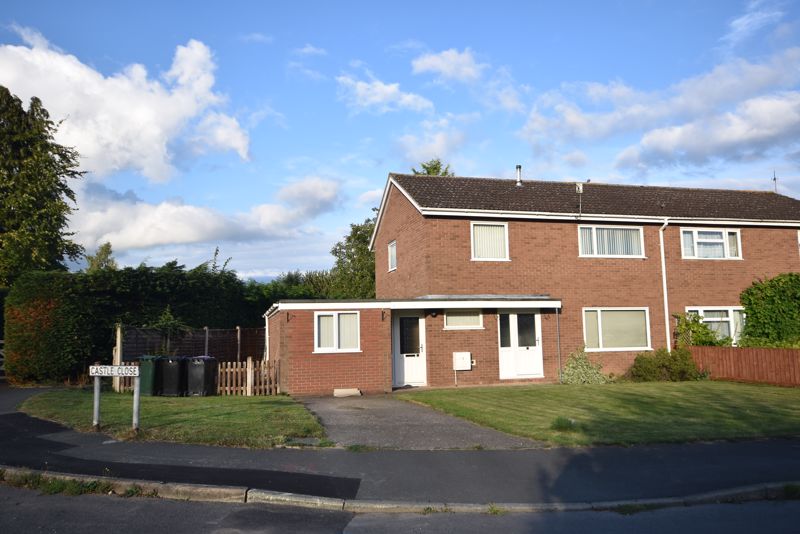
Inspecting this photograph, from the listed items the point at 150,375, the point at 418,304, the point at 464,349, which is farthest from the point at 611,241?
the point at 150,375

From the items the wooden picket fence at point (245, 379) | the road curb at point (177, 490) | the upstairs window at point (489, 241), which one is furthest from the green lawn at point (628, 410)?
the road curb at point (177, 490)

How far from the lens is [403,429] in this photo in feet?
39.4

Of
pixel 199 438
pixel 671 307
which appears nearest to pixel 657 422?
pixel 199 438

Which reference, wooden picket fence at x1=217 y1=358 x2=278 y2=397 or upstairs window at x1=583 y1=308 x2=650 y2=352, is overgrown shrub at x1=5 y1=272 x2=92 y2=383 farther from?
upstairs window at x1=583 y1=308 x2=650 y2=352

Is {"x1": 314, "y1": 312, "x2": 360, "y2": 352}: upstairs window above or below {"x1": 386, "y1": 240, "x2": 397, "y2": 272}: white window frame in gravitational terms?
below

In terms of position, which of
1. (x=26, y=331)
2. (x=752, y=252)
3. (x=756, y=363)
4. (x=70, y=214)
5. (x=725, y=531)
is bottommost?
(x=725, y=531)

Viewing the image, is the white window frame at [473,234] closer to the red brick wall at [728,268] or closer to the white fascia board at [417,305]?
the white fascia board at [417,305]

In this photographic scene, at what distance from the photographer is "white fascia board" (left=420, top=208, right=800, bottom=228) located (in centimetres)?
2120

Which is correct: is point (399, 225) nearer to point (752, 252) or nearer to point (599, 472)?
point (752, 252)

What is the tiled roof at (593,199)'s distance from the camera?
22.4 meters

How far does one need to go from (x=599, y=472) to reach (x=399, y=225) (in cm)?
1607

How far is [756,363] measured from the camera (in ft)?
65.9

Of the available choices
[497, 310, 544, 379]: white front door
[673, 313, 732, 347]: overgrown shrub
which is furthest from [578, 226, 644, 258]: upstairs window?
[497, 310, 544, 379]: white front door

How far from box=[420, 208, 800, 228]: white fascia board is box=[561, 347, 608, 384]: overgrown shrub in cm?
452
